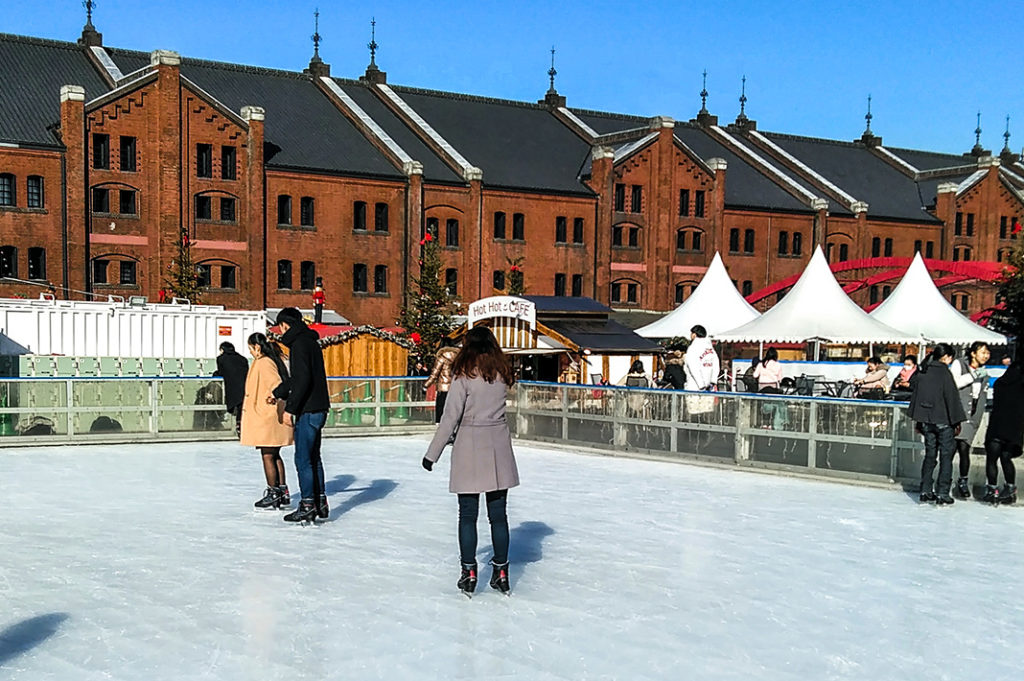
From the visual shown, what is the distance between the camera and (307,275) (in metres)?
39.2

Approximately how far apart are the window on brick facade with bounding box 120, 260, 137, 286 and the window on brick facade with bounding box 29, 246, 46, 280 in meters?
2.63

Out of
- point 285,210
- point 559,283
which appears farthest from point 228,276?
point 559,283

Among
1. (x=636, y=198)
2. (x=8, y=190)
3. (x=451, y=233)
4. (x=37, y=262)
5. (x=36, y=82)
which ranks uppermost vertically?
(x=36, y=82)

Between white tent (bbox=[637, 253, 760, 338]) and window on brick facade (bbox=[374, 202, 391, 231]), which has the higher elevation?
window on brick facade (bbox=[374, 202, 391, 231])

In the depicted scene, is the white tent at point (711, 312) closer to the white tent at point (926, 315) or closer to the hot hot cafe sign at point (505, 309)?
the hot hot cafe sign at point (505, 309)

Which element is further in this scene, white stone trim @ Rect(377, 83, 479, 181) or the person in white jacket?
white stone trim @ Rect(377, 83, 479, 181)

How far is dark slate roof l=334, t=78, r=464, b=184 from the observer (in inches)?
1655

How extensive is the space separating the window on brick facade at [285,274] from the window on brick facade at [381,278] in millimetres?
3691

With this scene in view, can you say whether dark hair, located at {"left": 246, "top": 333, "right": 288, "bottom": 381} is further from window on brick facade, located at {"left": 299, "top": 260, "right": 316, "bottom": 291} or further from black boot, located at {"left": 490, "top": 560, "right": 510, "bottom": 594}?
window on brick facade, located at {"left": 299, "top": 260, "right": 316, "bottom": 291}

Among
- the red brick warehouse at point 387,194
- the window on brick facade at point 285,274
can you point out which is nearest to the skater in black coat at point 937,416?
the red brick warehouse at point 387,194

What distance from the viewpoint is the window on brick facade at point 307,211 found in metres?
39.1

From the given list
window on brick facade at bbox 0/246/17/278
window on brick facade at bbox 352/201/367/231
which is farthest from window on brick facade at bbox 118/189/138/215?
window on brick facade at bbox 352/201/367/231

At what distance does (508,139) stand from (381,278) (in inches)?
434

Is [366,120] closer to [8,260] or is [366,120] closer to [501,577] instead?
[8,260]
